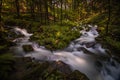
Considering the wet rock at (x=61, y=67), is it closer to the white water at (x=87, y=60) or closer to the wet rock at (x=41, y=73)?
the wet rock at (x=41, y=73)

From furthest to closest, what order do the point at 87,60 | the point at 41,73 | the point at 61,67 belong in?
the point at 87,60
the point at 61,67
the point at 41,73

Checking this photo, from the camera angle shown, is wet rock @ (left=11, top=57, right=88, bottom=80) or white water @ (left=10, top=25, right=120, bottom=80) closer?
Answer: wet rock @ (left=11, top=57, right=88, bottom=80)

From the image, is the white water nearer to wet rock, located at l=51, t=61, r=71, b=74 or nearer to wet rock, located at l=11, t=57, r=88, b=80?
wet rock, located at l=51, t=61, r=71, b=74

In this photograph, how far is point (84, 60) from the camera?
1329 centimetres

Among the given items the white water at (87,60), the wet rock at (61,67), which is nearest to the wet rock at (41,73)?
the wet rock at (61,67)

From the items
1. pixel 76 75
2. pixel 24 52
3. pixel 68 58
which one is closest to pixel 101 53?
pixel 68 58

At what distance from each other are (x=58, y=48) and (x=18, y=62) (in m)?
5.91

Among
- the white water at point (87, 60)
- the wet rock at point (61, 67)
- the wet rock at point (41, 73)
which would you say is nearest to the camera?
the wet rock at point (41, 73)

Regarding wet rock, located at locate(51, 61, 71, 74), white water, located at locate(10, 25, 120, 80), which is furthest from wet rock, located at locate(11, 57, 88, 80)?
white water, located at locate(10, 25, 120, 80)

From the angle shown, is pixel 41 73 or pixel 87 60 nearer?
pixel 41 73

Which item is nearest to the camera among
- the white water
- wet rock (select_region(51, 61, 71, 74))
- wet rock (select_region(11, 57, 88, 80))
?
wet rock (select_region(11, 57, 88, 80))

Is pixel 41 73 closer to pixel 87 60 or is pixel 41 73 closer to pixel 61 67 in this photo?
pixel 61 67

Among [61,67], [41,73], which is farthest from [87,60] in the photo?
[41,73]

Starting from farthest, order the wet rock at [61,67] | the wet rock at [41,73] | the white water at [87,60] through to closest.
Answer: the white water at [87,60], the wet rock at [61,67], the wet rock at [41,73]
